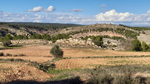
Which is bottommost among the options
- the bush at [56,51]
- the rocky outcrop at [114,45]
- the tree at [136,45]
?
the rocky outcrop at [114,45]

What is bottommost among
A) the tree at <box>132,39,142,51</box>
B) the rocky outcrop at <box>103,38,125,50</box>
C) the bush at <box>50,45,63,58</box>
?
the rocky outcrop at <box>103,38,125,50</box>

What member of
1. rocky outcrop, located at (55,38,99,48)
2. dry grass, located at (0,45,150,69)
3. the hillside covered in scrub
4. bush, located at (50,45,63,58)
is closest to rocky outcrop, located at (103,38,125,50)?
the hillside covered in scrub

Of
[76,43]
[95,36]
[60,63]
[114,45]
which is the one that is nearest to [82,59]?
[60,63]

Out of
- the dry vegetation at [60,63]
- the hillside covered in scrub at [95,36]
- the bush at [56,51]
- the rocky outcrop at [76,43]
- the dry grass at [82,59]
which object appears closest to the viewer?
the dry vegetation at [60,63]

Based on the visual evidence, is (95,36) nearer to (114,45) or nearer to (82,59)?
(114,45)

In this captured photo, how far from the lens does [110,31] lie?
118938 mm

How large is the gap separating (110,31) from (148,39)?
31293mm

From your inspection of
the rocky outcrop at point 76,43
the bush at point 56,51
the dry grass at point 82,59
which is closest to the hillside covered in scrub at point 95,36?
the rocky outcrop at point 76,43

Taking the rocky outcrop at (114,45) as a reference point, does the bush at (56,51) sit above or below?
above

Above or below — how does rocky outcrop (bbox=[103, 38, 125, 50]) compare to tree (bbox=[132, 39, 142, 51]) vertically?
below

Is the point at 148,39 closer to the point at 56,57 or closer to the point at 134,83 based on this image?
the point at 56,57

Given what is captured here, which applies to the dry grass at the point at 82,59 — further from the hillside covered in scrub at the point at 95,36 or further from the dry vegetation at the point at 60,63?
the hillside covered in scrub at the point at 95,36

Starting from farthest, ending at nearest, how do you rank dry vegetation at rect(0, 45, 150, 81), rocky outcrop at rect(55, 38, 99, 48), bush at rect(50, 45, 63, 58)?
rocky outcrop at rect(55, 38, 99, 48) → bush at rect(50, 45, 63, 58) → dry vegetation at rect(0, 45, 150, 81)

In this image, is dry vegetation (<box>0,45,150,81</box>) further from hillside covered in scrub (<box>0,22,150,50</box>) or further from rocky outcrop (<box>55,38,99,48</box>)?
hillside covered in scrub (<box>0,22,150,50</box>)
